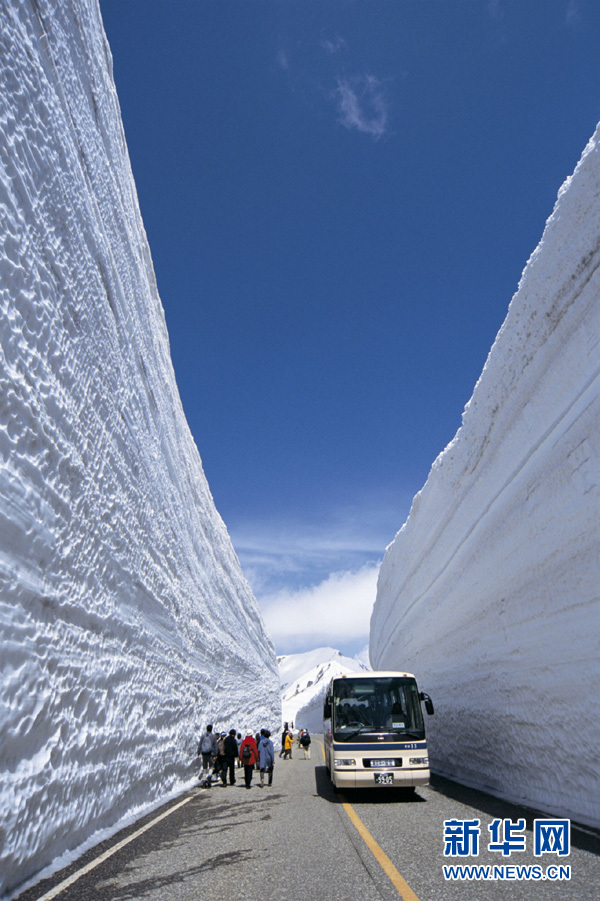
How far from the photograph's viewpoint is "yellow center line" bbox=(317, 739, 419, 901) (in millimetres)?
→ 3703

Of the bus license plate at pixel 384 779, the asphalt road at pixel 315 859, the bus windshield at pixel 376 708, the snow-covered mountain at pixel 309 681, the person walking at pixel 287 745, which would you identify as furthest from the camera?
the snow-covered mountain at pixel 309 681

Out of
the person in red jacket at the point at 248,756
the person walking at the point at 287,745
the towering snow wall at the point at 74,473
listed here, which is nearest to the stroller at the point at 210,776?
the towering snow wall at the point at 74,473

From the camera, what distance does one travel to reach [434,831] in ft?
19.0

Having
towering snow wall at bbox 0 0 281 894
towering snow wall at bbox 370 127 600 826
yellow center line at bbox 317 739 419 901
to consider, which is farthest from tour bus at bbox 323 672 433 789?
towering snow wall at bbox 0 0 281 894

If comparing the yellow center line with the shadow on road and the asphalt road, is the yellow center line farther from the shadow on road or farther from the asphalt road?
the shadow on road

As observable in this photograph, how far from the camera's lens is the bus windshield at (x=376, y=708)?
28.6 feet

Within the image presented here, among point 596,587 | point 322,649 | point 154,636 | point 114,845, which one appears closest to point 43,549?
point 114,845

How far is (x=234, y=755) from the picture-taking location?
12.1m

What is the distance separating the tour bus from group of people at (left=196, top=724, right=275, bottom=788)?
2.22m

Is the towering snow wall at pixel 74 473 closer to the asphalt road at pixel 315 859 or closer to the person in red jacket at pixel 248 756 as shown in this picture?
the asphalt road at pixel 315 859

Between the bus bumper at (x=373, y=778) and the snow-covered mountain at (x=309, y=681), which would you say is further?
the snow-covered mountain at (x=309, y=681)

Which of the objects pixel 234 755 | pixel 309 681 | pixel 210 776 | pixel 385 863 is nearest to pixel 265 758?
pixel 234 755

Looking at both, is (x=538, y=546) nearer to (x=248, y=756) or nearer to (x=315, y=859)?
(x=315, y=859)

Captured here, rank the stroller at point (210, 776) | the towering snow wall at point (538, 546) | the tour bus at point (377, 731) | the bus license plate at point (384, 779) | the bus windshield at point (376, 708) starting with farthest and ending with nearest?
the stroller at point (210, 776) → the bus windshield at point (376, 708) → the tour bus at point (377, 731) → the bus license plate at point (384, 779) → the towering snow wall at point (538, 546)
